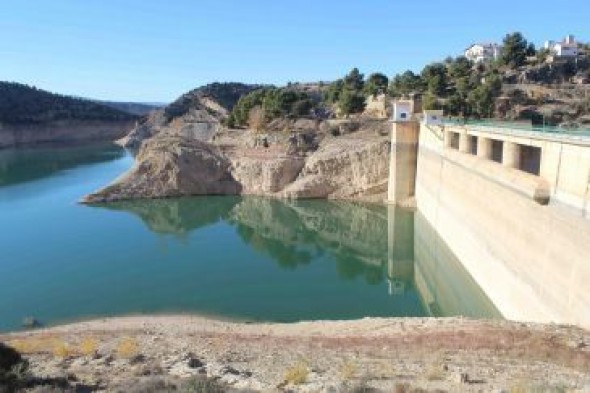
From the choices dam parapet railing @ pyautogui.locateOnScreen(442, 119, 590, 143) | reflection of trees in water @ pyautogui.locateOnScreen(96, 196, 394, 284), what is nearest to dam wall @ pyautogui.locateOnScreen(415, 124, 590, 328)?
Result: dam parapet railing @ pyautogui.locateOnScreen(442, 119, 590, 143)

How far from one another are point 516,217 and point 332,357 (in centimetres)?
957

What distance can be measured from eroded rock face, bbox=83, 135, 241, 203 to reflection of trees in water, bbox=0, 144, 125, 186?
21479 millimetres

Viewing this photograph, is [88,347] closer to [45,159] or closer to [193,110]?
[45,159]

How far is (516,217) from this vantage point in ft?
69.5

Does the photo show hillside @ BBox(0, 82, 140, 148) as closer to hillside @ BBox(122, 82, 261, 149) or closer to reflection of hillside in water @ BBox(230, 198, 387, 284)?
hillside @ BBox(122, 82, 261, 149)

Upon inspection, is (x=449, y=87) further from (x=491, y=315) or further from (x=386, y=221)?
(x=491, y=315)

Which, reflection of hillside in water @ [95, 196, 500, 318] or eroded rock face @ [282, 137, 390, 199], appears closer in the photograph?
reflection of hillside in water @ [95, 196, 500, 318]

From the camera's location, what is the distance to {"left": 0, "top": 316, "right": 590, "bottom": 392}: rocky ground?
13.0m

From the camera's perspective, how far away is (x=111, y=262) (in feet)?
107

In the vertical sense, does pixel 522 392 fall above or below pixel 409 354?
above

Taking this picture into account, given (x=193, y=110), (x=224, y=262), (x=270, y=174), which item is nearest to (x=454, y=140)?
(x=224, y=262)

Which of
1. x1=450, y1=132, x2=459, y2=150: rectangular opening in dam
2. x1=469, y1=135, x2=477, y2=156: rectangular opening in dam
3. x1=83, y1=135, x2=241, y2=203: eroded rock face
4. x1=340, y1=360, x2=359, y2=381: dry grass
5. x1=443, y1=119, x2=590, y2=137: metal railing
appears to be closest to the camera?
x1=340, y1=360, x2=359, y2=381: dry grass

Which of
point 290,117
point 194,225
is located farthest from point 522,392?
point 290,117

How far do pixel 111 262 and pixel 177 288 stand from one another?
6.32m
